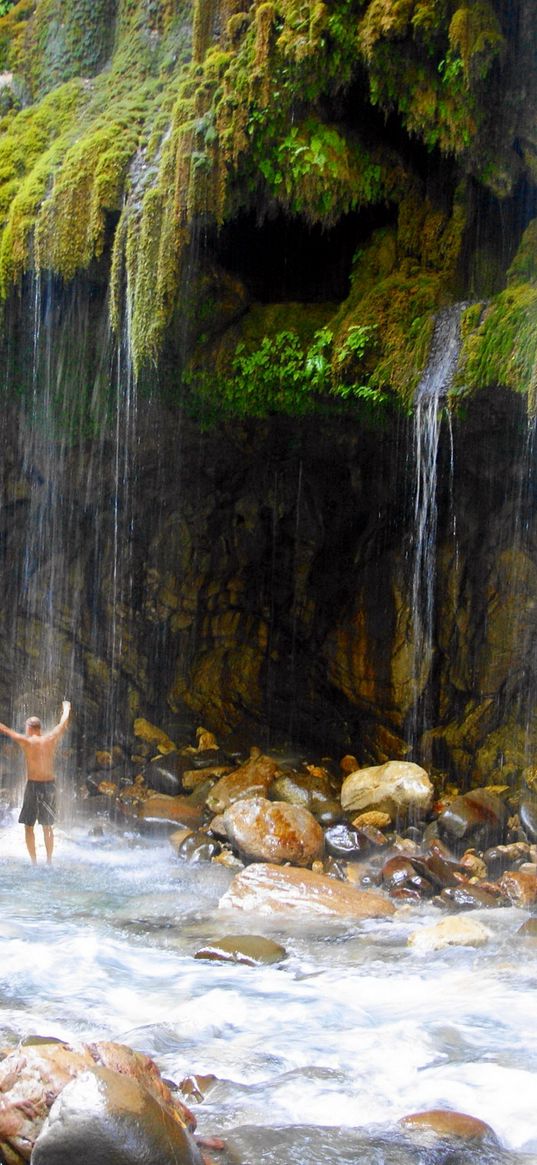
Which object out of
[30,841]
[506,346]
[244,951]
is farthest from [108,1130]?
[506,346]

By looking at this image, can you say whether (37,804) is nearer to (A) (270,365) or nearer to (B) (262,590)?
(B) (262,590)

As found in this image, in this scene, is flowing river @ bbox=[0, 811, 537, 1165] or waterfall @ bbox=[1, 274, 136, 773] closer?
flowing river @ bbox=[0, 811, 537, 1165]

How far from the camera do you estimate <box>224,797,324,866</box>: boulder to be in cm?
855

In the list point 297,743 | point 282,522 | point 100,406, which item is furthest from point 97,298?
point 297,743

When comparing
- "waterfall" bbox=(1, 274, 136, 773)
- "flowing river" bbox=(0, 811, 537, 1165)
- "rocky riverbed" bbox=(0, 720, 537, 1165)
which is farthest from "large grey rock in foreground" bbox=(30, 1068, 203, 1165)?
"waterfall" bbox=(1, 274, 136, 773)

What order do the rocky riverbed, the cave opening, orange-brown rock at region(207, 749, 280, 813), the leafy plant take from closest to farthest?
the rocky riverbed < the leafy plant < orange-brown rock at region(207, 749, 280, 813) < the cave opening

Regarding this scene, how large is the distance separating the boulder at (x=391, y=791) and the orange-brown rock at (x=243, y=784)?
980mm

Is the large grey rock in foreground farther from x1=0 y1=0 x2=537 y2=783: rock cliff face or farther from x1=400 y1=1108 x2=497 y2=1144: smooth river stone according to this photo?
x1=0 y1=0 x2=537 y2=783: rock cliff face

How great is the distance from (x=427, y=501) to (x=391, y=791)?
9.73 feet

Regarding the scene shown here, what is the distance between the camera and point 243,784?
10.6 m

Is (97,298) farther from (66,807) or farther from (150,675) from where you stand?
(66,807)

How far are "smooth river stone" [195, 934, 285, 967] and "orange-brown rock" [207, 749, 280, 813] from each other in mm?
3513

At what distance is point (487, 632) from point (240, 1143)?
712 cm

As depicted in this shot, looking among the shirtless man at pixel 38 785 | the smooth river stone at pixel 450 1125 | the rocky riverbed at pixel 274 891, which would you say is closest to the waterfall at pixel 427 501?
the rocky riverbed at pixel 274 891
